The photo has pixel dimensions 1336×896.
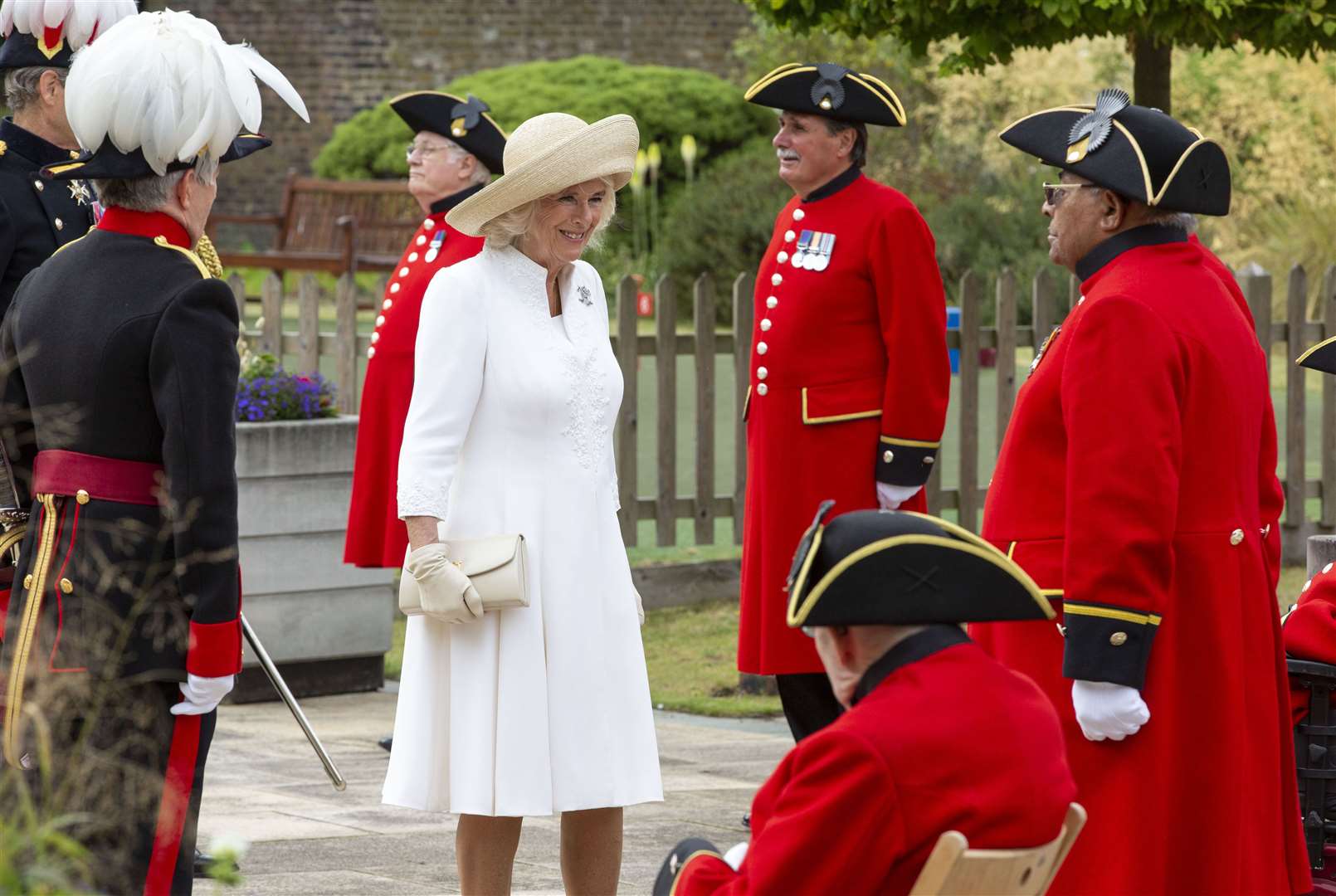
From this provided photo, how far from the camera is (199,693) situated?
362 cm

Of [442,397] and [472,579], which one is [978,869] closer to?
[472,579]

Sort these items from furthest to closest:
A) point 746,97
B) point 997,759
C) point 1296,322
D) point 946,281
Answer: point 946,281 → point 1296,322 → point 746,97 → point 997,759

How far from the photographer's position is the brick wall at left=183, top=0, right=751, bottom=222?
28.8 m

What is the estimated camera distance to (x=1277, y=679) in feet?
12.9

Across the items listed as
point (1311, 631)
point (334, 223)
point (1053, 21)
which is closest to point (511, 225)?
point (1311, 631)

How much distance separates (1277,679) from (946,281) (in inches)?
640

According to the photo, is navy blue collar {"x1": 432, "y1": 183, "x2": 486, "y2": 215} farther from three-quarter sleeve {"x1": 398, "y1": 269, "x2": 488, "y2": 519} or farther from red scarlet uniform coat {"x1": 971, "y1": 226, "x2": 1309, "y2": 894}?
red scarlet uniform coat {"x1": 971, "y1": 226, "x2": 1309, "y2": 894}

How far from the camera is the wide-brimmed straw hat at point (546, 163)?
429 centimetres

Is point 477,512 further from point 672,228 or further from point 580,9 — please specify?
point 580,9

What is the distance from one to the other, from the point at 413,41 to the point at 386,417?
76.3ft

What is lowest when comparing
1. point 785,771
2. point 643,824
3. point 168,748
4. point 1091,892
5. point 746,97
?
point 643,824

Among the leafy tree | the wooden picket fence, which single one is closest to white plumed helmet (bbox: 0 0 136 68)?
the leafy tree

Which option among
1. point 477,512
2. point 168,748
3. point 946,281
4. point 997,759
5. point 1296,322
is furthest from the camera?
point 946,281

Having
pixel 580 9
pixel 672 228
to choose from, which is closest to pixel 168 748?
pixel 672 228
